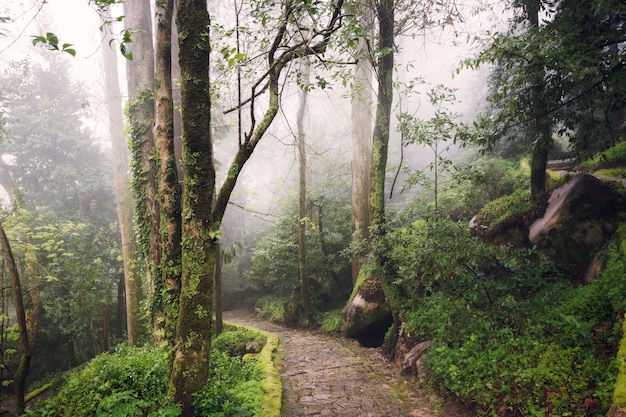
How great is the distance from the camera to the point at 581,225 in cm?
604

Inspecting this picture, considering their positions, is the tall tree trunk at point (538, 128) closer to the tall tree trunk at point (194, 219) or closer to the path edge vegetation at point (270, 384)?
the tall tree trunk at point (194, 219)

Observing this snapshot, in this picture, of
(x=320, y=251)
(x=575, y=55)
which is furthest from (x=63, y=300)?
(x=575, y=55)

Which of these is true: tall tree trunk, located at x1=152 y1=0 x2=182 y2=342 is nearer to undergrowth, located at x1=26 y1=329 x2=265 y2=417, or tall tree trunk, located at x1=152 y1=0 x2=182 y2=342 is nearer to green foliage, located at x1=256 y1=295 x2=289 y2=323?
undergrowth, located at x1=26 y1=329 x2=265 y2=417

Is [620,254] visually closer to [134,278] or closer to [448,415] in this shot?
[448,415]

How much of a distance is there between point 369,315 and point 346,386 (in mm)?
2962

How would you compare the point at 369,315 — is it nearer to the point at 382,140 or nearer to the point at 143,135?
the point at 382,140

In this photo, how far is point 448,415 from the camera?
471cm

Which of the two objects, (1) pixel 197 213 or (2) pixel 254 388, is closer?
(1) pixel 197 213

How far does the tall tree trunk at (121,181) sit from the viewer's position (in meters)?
10.4

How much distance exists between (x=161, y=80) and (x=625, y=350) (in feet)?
22.4

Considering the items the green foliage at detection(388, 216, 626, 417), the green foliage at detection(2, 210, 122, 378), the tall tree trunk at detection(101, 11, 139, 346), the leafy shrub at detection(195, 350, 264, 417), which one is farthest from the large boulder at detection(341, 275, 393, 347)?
the green foliage at detection(2, 210, 122, 378)

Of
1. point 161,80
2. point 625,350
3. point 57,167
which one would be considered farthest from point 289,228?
point 57,167

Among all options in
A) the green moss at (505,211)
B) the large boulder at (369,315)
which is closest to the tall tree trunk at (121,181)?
the large boulder at (369,315)

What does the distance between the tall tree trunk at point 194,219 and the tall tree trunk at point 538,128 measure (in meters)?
4.78
